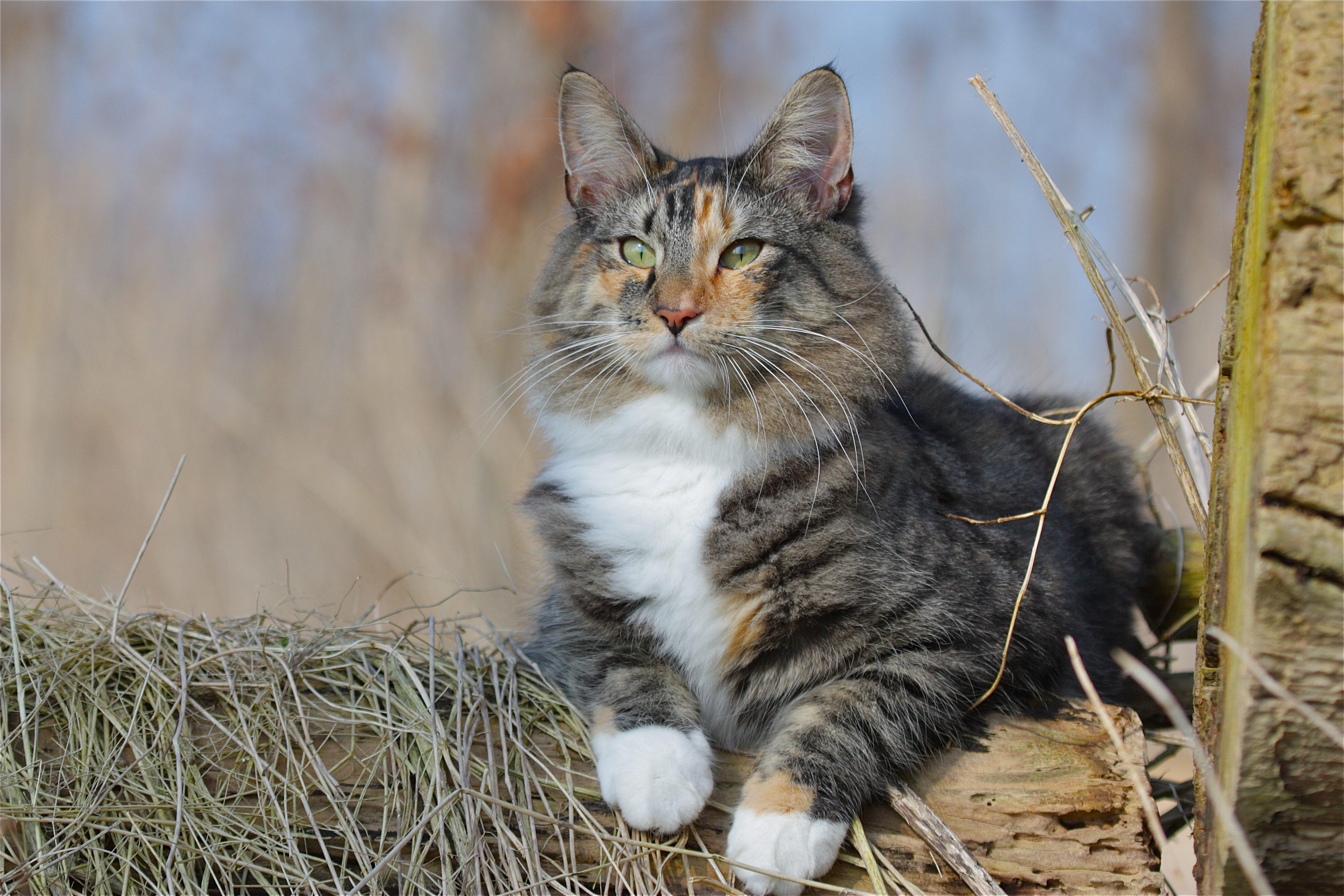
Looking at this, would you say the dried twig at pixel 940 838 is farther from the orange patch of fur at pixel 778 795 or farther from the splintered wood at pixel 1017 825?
the orange patch of fur at pixel 778 795

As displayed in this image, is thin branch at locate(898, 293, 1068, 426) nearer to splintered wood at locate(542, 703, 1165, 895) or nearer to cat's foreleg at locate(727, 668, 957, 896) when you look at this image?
cat's foreleg at locate(727, 668, 957, 896)

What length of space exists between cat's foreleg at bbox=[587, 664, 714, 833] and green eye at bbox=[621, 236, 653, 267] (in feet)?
3.45

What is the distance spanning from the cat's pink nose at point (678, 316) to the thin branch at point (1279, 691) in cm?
125

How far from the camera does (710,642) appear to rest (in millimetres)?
2141

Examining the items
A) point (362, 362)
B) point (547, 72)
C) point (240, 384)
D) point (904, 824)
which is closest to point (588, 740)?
point (904, 824)

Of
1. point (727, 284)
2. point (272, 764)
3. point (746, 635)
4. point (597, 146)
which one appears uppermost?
point (597, 146)

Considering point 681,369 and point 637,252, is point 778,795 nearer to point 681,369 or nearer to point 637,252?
point 681,369

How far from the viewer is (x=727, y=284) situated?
2.23 m

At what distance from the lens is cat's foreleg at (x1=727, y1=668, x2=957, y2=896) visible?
174cm

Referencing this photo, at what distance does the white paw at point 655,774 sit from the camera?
1801 mm

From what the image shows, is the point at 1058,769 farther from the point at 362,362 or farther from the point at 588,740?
the point at 362,362

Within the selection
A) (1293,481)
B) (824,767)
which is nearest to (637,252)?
(824,767)

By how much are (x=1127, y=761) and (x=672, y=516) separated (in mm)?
1154

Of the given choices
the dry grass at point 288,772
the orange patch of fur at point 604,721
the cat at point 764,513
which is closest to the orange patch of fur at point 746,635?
the cat at point 764,513
